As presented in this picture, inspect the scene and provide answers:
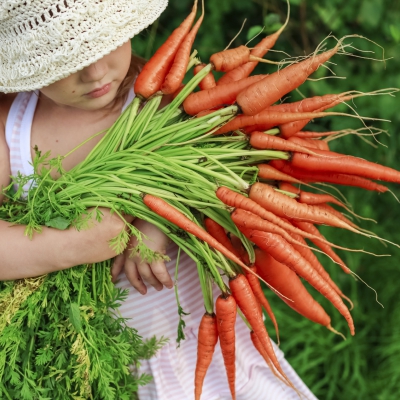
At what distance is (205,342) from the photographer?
114 cm

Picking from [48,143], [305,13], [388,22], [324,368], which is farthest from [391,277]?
[48,143]

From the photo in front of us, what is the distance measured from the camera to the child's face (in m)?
1.04

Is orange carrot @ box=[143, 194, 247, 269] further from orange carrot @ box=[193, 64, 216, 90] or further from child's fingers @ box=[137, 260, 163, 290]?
orange carrot @ box=[193, 64, 216, 90]

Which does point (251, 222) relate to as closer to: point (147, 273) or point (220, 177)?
point (220, 177)

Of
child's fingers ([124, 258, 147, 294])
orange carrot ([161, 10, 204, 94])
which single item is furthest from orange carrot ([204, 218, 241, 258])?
orange carrot ([161, 10, 204, 94])

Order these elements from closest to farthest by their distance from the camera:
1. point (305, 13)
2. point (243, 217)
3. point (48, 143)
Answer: point (243, 217) → point (48, 143) → point (305, 13)

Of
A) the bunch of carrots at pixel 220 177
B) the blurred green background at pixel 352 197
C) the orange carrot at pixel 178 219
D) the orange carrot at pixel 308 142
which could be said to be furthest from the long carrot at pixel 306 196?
the blurred green background at pixel 352 197

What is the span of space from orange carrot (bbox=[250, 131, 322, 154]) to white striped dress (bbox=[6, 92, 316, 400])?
0.39 meters

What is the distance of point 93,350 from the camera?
3.52 feet

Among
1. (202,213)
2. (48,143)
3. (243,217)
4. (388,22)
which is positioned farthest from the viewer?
(388,22)

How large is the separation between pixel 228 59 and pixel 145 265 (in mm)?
542

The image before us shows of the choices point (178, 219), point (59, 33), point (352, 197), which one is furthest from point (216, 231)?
point (352, 197)

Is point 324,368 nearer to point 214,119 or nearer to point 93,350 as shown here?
point 93,350

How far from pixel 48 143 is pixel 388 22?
4.72ft
